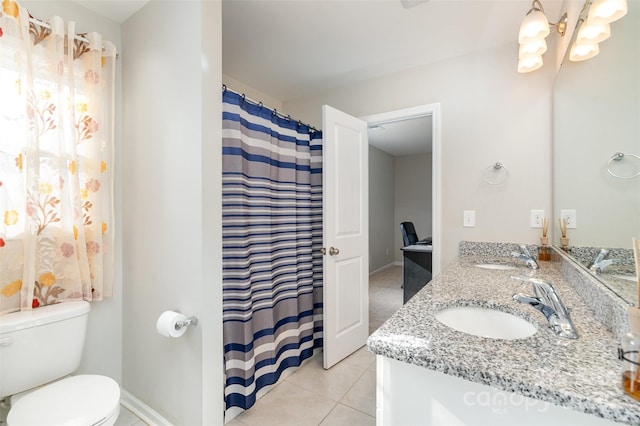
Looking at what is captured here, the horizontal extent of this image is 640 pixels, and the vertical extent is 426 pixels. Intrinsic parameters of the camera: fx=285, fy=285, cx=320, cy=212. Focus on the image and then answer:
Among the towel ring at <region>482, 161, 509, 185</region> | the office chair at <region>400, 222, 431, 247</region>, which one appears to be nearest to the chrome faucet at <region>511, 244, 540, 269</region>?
the towel ring at <region>482, 161, 509, 185</region>

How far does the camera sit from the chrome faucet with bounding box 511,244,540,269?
1574 millimetres

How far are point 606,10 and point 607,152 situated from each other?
1.70 feet

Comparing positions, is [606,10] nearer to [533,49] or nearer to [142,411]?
[533,49]

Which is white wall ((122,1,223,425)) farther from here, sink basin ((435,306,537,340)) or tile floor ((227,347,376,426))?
sink basin ((435,306,537,340))

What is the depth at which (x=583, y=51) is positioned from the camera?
1.31 m

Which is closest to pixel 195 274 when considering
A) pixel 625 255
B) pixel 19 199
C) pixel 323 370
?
pixel 19 199

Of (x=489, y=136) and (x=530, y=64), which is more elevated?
(x=530, y=64)

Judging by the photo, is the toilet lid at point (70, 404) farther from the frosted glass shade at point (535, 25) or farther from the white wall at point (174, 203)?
the frosted glass shade at point (535, 25)

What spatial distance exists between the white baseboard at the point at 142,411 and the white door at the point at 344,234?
1.09 m

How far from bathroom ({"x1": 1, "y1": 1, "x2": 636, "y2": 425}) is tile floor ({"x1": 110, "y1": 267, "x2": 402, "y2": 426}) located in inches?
13.6

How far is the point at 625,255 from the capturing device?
96 centimetres

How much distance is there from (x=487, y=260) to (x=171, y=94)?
2235 millimetres

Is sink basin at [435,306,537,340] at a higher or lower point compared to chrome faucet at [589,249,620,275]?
lower

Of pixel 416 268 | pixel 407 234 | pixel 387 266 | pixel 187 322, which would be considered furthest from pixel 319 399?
pixel 387 266
